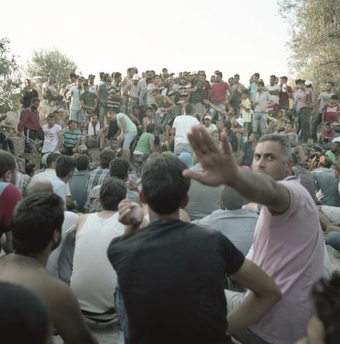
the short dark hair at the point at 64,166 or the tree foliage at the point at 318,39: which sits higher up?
the tree foliage at the point at 318,39

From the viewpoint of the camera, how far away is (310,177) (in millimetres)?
7082

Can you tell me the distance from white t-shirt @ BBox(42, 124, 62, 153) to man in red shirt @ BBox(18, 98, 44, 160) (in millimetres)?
316

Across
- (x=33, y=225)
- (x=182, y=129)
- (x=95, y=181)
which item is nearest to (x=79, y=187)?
(x=95, y=181)

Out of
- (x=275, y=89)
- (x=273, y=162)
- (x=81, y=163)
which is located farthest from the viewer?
(x=275, y=89)

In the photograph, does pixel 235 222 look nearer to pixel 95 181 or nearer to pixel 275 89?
pixel 95 181

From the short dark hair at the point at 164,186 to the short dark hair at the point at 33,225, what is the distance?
0.63 meters

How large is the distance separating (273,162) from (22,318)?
209 centimetres

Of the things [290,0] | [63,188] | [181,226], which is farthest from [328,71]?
[181,226]

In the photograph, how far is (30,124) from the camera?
12773 mm

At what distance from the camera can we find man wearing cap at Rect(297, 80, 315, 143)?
54.9ft

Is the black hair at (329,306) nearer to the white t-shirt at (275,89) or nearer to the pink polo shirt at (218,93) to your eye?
the pink polo shirt at (218,93)

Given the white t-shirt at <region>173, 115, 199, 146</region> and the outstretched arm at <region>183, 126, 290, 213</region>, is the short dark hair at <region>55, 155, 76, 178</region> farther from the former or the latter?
the white t-shirt at <region>173, 115, 199, 146</region>

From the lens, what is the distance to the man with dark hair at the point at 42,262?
2.36 meters

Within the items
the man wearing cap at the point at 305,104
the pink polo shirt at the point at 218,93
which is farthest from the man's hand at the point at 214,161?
the man wearing cap at the point at 305,104
